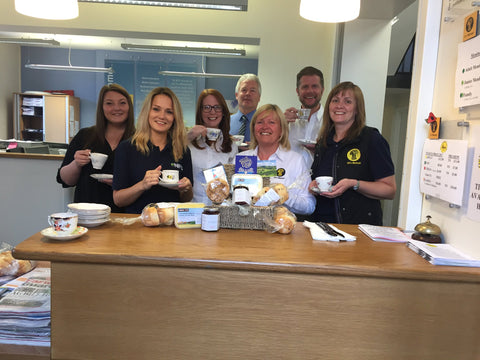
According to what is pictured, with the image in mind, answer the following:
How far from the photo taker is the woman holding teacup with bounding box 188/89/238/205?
231cm

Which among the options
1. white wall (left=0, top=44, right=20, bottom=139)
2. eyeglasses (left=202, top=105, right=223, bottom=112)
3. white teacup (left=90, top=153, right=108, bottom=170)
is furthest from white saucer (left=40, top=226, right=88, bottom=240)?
white wall (left=0, top=44, right=20, bottom=139)

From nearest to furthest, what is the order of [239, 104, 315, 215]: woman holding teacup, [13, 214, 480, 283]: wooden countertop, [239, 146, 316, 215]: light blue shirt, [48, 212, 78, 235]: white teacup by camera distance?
[13, 214, 480, 283]: wooden countertop < [48, 212, 78, 235]: white teacup < [239, 146, 316, 215]: light blue shirt < [239, 104, 315, 215]: woman holding teacup

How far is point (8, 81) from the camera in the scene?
26.3 feet

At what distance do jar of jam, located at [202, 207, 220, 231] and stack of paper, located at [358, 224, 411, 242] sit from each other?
632 mm

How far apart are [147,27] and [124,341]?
5.36 m

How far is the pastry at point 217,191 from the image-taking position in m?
1.46

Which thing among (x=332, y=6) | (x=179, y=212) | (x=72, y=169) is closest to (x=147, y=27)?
(x=72, y=169)

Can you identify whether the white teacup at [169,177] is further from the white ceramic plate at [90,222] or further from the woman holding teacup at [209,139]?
the woman holding teacup at [209,139]

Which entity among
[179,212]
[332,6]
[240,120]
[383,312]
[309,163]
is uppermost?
[332,6]

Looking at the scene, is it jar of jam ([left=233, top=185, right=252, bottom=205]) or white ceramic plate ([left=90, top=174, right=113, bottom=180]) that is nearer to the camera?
jar of jam ([left=233, top=185, right=252, bottom=205])

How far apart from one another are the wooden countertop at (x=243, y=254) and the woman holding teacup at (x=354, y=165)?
2.21ft

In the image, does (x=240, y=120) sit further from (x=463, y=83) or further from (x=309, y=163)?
(x=463, y=83)

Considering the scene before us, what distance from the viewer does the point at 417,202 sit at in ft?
5.41

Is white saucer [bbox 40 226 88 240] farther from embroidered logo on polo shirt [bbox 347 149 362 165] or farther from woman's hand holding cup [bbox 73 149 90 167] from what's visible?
embroidered logo on polo shirt [bbox 347 149 362 165]
